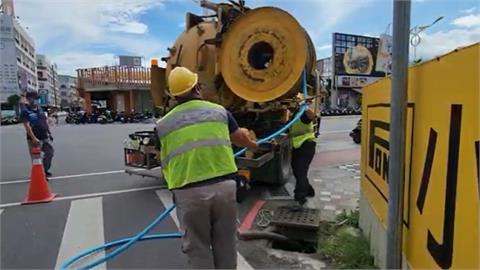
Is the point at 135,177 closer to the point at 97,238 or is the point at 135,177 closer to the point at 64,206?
the point at 64,206

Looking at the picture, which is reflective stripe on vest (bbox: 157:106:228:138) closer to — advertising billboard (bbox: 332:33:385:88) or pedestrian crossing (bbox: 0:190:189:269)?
pedestrian crossing (bbox: 0:190:189:269)

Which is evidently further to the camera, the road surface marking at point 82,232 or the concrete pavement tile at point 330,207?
the concrete pavement tile at point 330,207

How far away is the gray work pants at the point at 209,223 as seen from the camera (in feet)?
9.32

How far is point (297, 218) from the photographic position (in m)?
4.59

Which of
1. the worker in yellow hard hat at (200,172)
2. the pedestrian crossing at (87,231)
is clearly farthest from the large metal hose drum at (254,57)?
the worker in yellow hard hat at (200,172)

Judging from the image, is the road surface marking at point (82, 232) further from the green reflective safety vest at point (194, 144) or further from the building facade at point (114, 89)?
the building facade at point (114, 89)

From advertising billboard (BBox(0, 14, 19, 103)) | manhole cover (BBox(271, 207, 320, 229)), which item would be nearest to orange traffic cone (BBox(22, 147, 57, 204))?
manhole cover (BBox(271, 207, 320, 229))

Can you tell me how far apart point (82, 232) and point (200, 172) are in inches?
100

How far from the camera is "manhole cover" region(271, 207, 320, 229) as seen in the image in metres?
4.37

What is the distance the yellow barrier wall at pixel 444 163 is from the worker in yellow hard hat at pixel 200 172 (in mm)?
1240

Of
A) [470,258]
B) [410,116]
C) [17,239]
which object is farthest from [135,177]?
[470,258]

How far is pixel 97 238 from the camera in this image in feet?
14.6

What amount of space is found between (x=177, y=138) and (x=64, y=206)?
375cm

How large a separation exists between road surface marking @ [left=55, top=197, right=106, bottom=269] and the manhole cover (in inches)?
75.6
